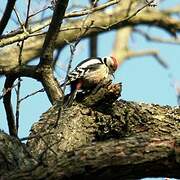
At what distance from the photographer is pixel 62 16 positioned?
3.81m

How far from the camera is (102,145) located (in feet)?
8.29

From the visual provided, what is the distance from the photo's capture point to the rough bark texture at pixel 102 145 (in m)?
2.42

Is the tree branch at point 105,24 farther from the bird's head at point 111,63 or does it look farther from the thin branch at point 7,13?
the thin branch at point 7,13

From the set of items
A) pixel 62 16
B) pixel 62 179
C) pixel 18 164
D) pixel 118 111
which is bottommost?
pixel 62 179

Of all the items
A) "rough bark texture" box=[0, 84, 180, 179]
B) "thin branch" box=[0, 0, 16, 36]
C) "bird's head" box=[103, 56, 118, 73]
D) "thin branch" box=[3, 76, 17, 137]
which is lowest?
"rough bark texture" box=[0, 84, 180, 179]

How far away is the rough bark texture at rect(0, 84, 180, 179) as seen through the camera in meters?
2.42

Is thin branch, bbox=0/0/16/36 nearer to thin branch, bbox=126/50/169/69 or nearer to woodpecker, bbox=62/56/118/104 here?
woodpecker, bbox=62/56/118/104

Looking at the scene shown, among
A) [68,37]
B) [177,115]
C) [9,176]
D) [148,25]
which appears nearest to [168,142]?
[9,176]

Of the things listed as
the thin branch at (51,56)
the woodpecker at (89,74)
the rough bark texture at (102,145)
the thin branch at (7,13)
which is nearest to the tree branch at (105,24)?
the woodpecker at (89,74)

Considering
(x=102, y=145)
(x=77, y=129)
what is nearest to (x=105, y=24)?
(x=77, y=129)

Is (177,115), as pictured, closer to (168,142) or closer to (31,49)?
(168,142)

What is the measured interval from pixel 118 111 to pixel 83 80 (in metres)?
1.09

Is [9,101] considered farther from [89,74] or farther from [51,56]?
[89,74]

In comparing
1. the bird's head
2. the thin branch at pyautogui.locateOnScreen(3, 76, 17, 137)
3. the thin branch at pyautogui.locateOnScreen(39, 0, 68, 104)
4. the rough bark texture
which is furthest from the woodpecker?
the rough bark texture
